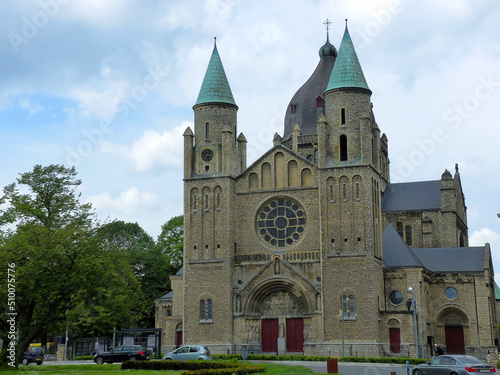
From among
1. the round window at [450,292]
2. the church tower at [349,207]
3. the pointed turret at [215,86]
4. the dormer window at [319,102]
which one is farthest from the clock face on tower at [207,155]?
the round window at [450,292]

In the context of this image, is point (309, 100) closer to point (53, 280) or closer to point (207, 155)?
point (207, 155)

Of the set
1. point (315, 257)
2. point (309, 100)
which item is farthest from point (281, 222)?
point (309, 100)

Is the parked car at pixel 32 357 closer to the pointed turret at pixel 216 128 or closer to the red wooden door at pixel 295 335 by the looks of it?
the red wooden door at pixel 295 335

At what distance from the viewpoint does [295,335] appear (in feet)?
184

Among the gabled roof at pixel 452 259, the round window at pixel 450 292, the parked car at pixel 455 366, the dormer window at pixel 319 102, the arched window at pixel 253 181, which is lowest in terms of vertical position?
the parked car at pixel 455 366

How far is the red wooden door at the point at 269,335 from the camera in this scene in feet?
185

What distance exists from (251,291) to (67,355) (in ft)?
66.7

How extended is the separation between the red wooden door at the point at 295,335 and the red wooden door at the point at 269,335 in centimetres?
105

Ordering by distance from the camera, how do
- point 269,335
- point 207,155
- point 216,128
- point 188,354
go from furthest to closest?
point 216,128, point 207,155, point 269,335, point 188,354

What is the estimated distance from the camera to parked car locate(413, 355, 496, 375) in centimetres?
2992

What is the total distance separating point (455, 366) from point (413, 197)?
42.9 meters

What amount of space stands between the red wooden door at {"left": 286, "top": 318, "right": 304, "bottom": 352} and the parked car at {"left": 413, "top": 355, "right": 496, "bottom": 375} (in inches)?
929

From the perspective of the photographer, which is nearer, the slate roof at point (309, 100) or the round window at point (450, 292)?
the round window at point (450, 292)
